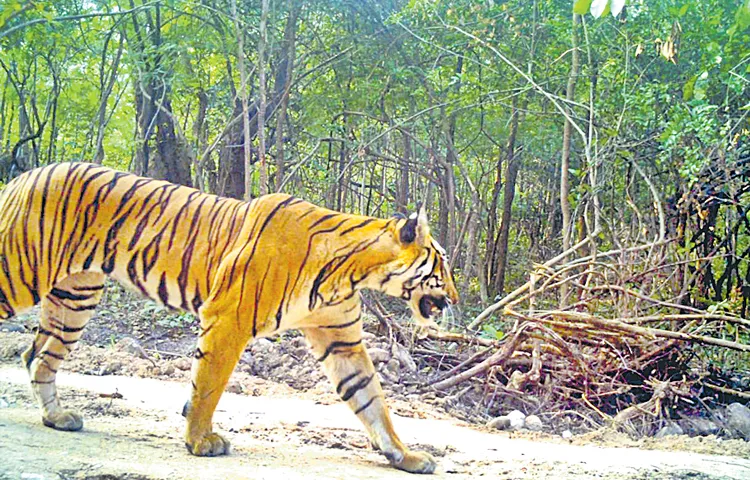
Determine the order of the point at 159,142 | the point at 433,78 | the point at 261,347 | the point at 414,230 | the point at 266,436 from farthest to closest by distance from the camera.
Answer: the point at 159,142 → the point at 433,78 → the point at 261,347 → the point at 266,436 → the point at 414,230

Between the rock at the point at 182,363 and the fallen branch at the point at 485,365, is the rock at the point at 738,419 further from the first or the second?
the rock at the point at 182,363

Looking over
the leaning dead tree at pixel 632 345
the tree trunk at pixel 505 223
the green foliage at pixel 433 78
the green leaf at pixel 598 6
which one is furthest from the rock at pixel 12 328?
the tree trunk at pixel 505 223

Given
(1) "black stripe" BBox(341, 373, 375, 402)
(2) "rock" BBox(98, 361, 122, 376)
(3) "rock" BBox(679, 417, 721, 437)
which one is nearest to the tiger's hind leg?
(1) "black stripe" BBox(341, 373, 375, 402)

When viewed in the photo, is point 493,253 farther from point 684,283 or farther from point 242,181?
point 684,283

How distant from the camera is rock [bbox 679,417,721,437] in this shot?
6.89m

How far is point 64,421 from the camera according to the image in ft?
14.9

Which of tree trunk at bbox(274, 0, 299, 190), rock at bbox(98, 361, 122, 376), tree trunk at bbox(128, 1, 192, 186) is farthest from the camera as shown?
tree trunk at bbox(128, 1, 192, 186)

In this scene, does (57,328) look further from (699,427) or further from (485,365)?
(699,427)

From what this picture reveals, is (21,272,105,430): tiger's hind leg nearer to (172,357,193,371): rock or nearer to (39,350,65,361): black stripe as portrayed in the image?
(39,350,65,361): black stripe

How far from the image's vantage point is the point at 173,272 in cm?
462

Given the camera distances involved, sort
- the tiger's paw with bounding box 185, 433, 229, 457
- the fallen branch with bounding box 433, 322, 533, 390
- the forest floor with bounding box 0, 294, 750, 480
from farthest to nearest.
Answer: the fallen branch with bounding box 433, 322, 533, 390 < the tiger's paw with bounding box 185, 433, 229, 457 < the forest floor with bounding box 0, 294, 750, 480

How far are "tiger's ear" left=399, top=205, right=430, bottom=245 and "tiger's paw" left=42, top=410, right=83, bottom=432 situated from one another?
92.0 inches

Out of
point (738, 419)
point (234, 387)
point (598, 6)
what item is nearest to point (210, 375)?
point (234, 387)

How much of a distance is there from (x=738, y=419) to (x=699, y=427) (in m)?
0.39
